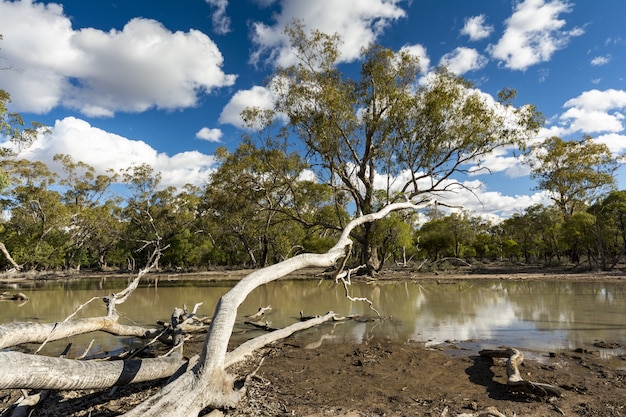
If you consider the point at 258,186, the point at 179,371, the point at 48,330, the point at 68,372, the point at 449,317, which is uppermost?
the point at 258,186

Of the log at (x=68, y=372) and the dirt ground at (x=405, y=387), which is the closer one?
the log at (x=68, y=372)

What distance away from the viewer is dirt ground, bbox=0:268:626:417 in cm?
387

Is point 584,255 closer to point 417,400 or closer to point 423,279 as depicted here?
point 423,279

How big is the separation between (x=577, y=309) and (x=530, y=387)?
819 centimetres

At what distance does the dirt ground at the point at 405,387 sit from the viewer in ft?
12.7

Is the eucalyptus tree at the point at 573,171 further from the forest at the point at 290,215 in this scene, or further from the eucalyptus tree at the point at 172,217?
the eucalyptus tree at the point at 172,217

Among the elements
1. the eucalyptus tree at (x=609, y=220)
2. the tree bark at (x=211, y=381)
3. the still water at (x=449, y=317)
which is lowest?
the still water at (x=449, y=317)

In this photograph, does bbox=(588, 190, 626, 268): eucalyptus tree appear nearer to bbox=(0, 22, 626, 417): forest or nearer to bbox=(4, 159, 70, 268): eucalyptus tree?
bbox=(0, 22, 626, 417): forest

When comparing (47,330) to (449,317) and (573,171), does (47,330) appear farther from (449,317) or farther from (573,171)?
(573,171)

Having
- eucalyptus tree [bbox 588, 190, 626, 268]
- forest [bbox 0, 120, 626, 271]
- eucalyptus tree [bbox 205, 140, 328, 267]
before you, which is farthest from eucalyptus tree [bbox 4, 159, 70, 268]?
eucalyptus tree [bbox 588, 190, 626, 268]

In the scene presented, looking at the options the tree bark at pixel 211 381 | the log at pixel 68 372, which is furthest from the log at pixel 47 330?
the tree bark at pixel 211 381

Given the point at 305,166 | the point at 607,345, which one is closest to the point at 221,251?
the point at 305,166

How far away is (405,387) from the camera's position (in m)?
4.58

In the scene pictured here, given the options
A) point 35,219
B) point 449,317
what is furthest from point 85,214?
point 449,317
